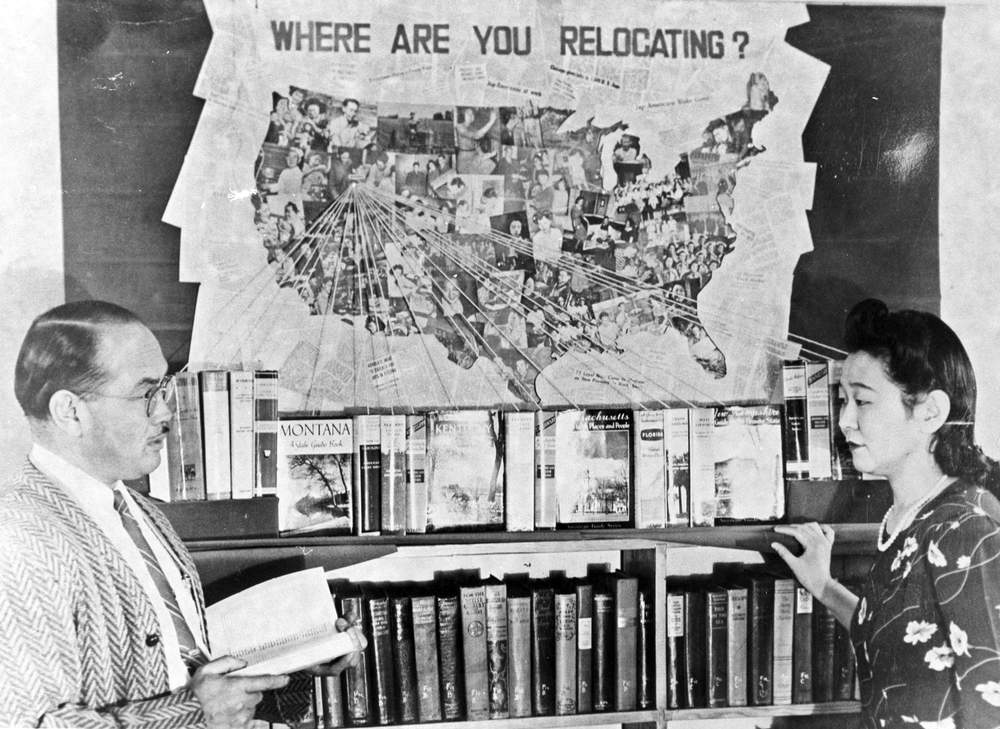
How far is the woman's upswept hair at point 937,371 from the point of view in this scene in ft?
6.18

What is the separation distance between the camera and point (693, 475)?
79.7 inches

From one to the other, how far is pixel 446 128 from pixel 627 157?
0.43m

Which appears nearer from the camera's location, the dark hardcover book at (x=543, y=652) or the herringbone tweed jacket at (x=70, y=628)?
the herringbone tweed jacket at (x=70, y=628)

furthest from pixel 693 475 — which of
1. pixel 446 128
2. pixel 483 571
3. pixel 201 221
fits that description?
pixel 201 221

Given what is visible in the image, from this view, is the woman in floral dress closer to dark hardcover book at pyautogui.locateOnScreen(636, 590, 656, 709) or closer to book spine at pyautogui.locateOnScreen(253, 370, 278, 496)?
dark hardcover book at pyautogui.locateOnScreen(636, 590, 656, 709)

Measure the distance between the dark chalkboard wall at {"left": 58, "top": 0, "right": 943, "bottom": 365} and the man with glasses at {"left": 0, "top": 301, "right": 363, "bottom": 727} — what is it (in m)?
0.26

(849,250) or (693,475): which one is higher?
(849,250)

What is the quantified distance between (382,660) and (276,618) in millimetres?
259

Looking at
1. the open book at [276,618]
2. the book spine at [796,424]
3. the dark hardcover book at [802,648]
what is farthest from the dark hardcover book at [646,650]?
the open book at [276,618]

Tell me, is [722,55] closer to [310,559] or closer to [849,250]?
[849,250]

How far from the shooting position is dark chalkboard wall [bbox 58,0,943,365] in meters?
1.89

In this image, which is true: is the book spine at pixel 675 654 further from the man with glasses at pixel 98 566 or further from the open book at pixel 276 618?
the man with glasses at pixel 98 566

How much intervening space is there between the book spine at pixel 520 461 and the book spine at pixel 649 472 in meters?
0.24

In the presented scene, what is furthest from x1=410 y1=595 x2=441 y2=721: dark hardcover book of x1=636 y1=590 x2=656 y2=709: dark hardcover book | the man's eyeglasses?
the man's eyeglasses
